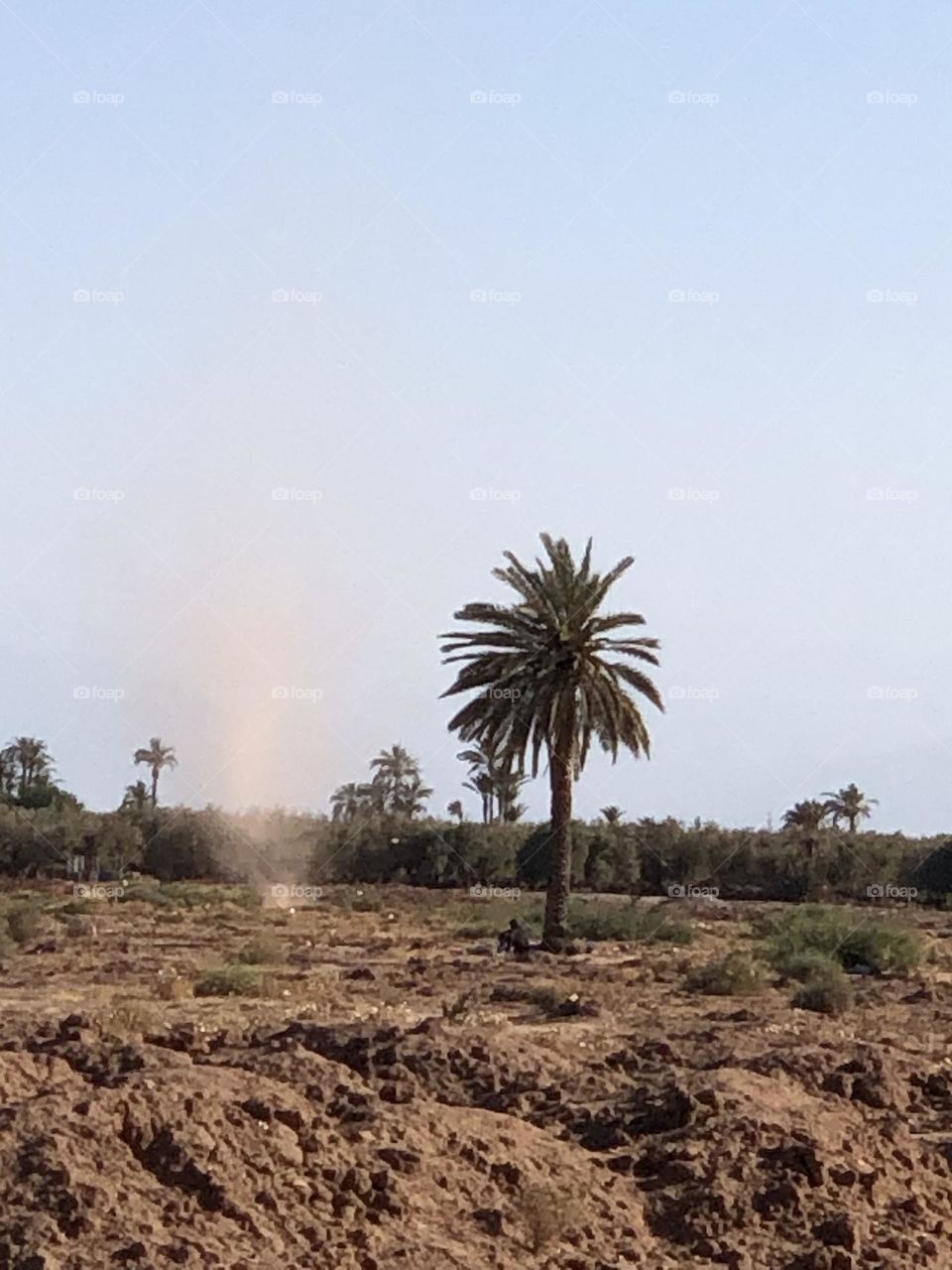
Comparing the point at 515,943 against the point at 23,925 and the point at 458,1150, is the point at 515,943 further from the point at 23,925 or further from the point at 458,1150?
the point at 458,1150

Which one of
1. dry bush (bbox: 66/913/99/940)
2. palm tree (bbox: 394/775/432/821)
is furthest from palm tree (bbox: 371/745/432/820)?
dry bush (bbox: 66/913/99/940)

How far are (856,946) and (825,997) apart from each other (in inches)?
352

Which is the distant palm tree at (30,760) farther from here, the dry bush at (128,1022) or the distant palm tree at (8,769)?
the dry bush at (128,1022)

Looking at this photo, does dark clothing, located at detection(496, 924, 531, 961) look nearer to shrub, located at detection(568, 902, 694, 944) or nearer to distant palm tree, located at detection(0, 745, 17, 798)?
shrub, located at detection(568, 902, 694, 944)

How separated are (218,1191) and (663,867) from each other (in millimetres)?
61023

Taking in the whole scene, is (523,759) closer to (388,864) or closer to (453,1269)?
(453,1269)

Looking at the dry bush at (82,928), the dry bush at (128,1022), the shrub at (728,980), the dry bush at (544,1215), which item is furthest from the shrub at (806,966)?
the dry bush at (544,1215)

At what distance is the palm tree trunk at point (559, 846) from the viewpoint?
3466cm

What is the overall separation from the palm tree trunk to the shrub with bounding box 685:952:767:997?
288 inches

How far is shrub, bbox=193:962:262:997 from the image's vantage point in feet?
81.7

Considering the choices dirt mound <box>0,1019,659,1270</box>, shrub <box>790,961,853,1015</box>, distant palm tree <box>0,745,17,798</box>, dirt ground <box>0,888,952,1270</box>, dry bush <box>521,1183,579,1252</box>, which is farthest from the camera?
distant palm tree <box>0,745,17,798</box>

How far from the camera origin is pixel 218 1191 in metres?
9.23

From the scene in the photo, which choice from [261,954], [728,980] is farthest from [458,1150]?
[261,954]

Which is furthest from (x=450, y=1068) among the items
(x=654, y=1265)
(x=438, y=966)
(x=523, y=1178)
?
(x=438, y=966)
